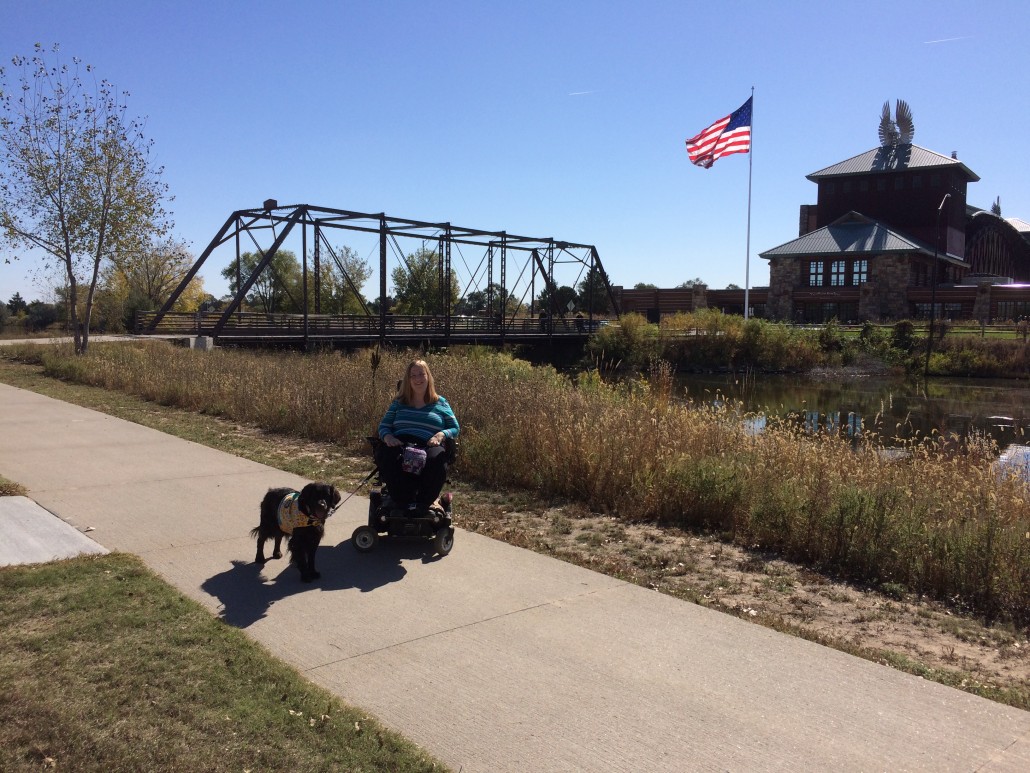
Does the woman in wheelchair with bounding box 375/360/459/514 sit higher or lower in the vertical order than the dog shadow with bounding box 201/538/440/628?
higher

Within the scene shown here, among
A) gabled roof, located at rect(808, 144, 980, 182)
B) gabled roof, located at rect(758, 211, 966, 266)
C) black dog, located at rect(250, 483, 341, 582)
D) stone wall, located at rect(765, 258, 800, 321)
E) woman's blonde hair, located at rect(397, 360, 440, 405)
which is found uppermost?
gabled roof, located at rect(808, 144, 980, 182)

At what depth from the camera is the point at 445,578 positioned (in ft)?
17.3

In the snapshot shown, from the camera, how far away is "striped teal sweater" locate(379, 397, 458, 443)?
614cm

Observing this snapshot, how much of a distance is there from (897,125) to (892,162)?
841 cm

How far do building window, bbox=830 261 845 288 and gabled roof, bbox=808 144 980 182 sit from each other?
402 inches

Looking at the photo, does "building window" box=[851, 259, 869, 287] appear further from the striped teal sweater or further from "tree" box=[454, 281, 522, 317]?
the striped teal sweater

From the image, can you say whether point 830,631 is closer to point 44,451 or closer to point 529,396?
point 529,396

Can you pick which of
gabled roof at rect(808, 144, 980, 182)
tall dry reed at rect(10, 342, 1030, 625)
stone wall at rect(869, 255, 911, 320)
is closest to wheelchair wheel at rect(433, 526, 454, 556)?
tall dry reed at rect(10, 342, 1030, 625)

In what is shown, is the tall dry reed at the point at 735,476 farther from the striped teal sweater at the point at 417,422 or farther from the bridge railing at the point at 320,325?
the bridge railing at the point at 320,325

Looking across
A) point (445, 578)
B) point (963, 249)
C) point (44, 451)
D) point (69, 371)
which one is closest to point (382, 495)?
point (445, 578)

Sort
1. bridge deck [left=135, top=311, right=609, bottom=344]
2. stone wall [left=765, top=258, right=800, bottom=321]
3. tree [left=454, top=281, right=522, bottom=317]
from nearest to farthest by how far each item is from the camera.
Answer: bridge deck [left=135, top=311, right=609, bottom=344] → tree [left=454, top=281, right=522, bottom=317] → stone wall [left=765, top=258, right=800, bottom=321]

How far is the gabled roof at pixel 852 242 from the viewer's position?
58.3 meters

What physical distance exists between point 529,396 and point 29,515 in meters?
5.51

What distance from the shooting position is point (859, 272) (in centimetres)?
5991
